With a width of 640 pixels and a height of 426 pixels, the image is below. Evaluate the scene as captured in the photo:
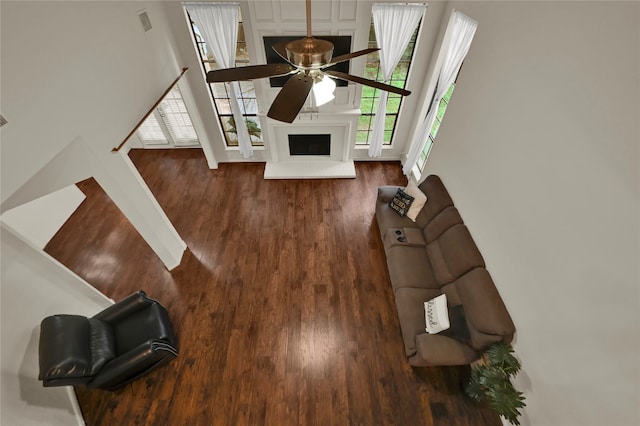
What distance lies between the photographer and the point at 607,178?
1.73 m

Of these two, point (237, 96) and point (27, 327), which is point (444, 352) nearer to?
point (27, 327)

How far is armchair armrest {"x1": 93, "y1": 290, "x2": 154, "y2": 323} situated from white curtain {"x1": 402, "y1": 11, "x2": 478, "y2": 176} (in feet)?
15.2

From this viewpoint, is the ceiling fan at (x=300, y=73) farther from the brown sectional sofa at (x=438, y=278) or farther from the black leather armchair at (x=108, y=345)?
the black leather armchair at (x=108, y=345)

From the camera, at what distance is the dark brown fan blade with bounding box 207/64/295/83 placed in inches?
62.4

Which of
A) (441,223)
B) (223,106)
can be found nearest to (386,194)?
(441,223)

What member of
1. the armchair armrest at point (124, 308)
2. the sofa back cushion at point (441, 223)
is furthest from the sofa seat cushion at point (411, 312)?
the armchair armrest at point (124, 308)

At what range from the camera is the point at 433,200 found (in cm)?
382

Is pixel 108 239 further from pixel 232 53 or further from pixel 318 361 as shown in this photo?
pixel 318 361

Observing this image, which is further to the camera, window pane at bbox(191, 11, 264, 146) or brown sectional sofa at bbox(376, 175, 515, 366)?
window pane at bbox(191, 11, 264, 146)

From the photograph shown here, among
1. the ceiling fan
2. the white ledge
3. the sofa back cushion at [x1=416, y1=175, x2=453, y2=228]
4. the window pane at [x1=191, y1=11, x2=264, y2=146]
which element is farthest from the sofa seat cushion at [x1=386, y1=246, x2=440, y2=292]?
the window pane at [x1=191, y1=11, x2=264, y2=146]

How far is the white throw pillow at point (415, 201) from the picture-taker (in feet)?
12.9

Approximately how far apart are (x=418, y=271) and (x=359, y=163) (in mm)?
2994

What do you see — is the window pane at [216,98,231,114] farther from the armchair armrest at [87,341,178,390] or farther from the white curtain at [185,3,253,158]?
the armchair armrest at [87,341,178,390]

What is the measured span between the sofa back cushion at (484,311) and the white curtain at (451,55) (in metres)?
2.61
